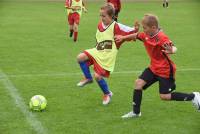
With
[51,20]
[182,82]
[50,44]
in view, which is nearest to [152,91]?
[182,82]

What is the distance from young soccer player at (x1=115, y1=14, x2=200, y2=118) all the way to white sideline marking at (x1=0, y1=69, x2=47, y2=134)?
123 centimetres

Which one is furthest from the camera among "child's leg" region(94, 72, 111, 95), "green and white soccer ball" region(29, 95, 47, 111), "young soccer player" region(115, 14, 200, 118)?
"child's leg" region(94, 72, 111, 95)

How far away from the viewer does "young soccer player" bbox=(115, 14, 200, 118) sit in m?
6.13

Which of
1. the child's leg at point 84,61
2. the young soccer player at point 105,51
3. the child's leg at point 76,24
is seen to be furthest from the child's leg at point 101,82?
the child's leg at point 76,24

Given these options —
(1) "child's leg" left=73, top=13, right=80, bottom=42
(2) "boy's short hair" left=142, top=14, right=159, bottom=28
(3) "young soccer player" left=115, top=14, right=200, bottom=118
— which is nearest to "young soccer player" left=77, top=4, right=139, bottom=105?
(3) "young soccer player" left=115, top=14, right=200, bottom=118

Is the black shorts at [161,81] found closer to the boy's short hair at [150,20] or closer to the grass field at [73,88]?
the grass field at [73,88]

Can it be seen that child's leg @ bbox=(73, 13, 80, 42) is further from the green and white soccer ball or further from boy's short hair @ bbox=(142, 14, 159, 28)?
boy's short hair @ bbox=(142, 14, 159, 28)

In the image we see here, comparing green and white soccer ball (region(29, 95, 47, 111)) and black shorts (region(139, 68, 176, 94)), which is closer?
black shorts (region(139, 68, 176, 94))

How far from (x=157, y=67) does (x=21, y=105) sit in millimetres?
2182

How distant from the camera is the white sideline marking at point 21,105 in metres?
6.00

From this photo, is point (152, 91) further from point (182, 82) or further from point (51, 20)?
point (51, 20)

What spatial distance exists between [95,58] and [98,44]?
9.2 inches

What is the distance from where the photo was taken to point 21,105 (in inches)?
278

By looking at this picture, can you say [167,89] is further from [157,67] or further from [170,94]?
[157,67]
